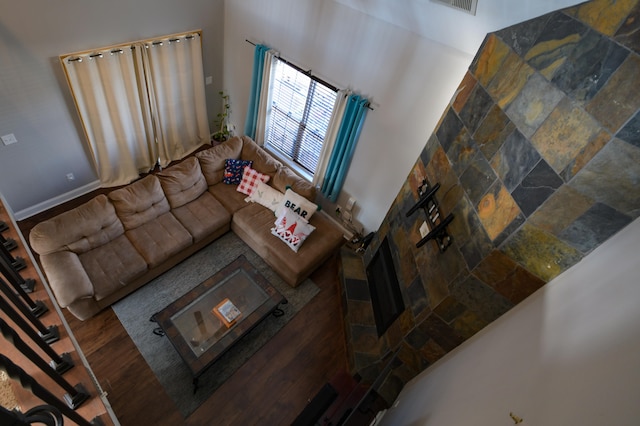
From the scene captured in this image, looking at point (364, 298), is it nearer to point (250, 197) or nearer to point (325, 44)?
point (250, 197)

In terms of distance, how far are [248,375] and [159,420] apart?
0.89 m

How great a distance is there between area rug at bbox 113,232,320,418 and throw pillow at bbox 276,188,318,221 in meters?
0.84

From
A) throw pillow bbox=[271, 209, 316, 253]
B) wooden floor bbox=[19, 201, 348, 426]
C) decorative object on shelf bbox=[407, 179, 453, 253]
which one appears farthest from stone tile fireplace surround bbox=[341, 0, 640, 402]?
throw pillow bbox=[271, 209, 316, 253]

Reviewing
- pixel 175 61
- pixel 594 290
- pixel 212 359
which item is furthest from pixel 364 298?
pixel 175 61

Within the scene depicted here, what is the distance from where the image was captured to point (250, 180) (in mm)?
4832

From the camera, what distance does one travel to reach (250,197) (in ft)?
15.7

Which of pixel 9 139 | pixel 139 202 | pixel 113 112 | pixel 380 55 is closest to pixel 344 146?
pixel 380 55

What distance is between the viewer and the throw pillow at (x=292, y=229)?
13.8ft

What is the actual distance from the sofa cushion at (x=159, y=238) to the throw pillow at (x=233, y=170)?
102 centimetres

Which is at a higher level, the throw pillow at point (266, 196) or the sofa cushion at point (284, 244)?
the throw pillow at point (266, 196)

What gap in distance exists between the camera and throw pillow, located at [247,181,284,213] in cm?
466

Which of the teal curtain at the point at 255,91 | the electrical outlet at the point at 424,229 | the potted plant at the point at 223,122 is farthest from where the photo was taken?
the potted plant at the point at 223,122

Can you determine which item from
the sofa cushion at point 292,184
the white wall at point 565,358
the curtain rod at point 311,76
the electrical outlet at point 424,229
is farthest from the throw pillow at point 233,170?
the white wall at point 565,358

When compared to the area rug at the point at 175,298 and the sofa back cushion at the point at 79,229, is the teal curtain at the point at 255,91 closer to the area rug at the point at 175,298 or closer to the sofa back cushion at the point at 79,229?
the area rug at the point at 175,298
